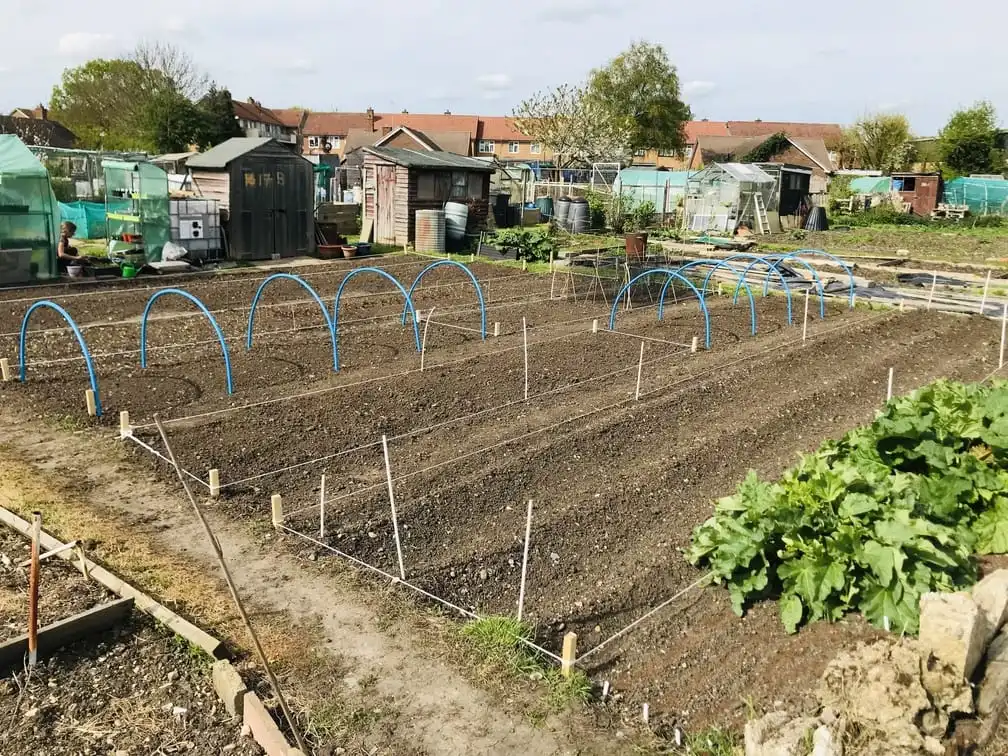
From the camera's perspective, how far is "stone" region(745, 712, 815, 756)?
368 cm

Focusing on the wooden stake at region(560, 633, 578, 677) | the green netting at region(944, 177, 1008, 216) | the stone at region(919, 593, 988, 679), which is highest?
the green netting at region(944, 177, 1008, 216)

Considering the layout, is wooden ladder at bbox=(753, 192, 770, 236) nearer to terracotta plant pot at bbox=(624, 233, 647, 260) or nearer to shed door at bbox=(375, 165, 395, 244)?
terracotta plant pot at bbox=(624, 233, 647, 260)

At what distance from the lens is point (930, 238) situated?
→ 105 ft

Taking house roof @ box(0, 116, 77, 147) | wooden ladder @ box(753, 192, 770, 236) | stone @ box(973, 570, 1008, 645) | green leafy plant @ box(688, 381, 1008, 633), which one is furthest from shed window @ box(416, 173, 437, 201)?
house roof @ box(0, 116, 77, 147)

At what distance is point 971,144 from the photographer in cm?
5288

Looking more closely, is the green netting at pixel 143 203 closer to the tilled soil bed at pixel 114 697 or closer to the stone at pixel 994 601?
the tilled soil bed at pixel 114 697

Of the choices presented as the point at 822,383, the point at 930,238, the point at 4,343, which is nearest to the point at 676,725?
the point at 822,383

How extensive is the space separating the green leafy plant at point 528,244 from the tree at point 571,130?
83.4 ft

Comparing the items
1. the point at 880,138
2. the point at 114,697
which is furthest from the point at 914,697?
the point at 880,138

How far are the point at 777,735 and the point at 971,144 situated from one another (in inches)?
2343

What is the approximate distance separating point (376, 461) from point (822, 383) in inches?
247

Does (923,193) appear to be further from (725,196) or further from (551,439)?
(551,439)

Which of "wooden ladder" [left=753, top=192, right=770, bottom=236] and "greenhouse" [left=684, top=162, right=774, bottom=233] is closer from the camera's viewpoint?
"greenhouse" [left=684, top=162, right=774, bottom=233]

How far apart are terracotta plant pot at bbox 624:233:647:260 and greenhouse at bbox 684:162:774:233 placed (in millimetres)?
12572
